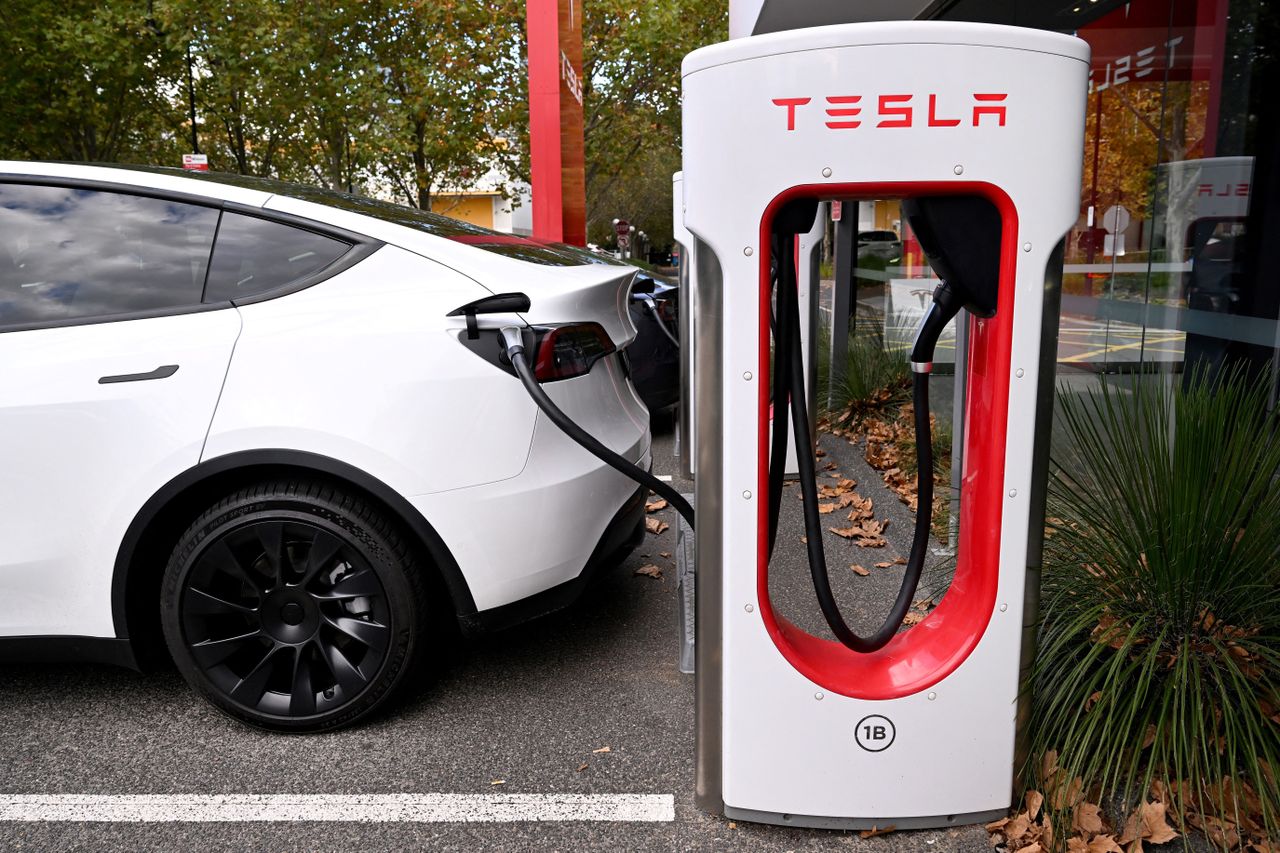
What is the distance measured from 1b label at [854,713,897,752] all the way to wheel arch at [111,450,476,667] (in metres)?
1.20

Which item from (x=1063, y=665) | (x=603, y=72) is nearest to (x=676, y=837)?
(x=1063, y=665)

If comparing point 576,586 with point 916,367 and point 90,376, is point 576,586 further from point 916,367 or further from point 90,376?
point 90,376

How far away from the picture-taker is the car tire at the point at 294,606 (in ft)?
9.72

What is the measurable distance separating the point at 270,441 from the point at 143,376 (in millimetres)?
434

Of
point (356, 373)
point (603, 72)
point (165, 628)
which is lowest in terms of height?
point (165, 628)

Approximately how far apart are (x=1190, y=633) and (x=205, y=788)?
2.75 m

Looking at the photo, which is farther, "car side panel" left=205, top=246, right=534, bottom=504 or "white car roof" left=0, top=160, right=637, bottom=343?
"white car roof" left=0, top=160, right=637, bottom=343

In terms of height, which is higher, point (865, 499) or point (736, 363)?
point (736, 363)

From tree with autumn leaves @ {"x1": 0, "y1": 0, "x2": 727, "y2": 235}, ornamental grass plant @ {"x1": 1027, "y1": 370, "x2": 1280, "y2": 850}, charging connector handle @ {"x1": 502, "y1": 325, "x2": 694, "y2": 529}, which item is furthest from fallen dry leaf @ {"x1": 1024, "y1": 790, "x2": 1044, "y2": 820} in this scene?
tree with autumn leaves @ {"x1": 0, "y1": 0, "x2": 727, "y2": 235}

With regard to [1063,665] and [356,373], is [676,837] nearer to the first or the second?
[1063,665]

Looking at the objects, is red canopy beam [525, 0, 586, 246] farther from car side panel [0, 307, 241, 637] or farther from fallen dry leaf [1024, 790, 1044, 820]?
fallen dry leaf [1024, 790, 1044, 820]

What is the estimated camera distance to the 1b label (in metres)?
2.49

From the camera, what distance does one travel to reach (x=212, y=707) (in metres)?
3.35

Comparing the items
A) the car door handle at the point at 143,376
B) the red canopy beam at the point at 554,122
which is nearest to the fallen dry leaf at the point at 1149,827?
A: the car door handle at the point at 143,376
